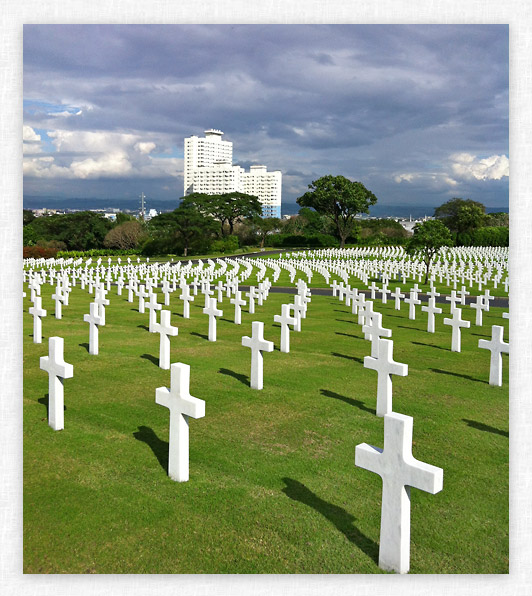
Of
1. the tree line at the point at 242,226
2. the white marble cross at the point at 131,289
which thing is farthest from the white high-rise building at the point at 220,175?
the white marble cross at the point at 131,289

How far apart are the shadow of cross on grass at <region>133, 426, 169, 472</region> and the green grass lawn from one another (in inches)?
1.1

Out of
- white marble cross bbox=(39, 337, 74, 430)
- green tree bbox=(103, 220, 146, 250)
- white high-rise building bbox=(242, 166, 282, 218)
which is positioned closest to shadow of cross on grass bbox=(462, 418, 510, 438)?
white marble cross bbox=(39, 337, 74, 430)

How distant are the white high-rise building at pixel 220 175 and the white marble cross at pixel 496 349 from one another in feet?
531

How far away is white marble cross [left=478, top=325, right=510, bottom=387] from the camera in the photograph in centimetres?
767

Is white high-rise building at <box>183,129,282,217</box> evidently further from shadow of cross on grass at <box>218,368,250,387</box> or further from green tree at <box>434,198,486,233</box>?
shadow of cross on grass at <box>218,368,250,387</box>

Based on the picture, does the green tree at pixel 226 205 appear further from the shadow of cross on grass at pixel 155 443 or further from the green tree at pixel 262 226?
the shadow of cross on grass at pixel 155 443

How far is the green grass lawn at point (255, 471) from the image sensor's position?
3523 millimetres

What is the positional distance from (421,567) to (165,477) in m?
2.24

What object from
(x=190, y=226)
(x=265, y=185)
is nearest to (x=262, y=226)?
(x=190, y=226)

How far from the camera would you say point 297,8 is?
4.46 metres

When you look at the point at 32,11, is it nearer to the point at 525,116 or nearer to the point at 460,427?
the point at 525,116

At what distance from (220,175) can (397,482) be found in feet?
549

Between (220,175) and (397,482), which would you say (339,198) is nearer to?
(397,482)

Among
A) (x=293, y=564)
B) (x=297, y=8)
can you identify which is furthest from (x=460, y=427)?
(x=297, y=8)
